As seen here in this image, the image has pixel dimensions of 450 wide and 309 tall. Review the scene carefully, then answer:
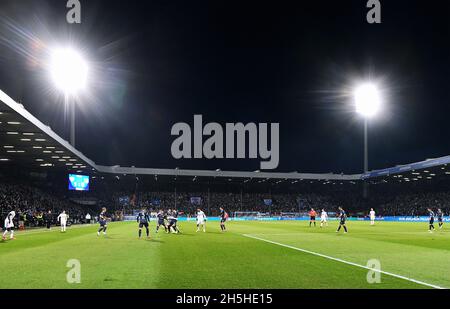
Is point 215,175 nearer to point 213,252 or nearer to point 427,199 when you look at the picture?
point 427,199

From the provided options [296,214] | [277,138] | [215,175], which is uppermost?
[277,138]

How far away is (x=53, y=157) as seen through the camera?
181 feet

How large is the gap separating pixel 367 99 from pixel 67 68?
46335 mm

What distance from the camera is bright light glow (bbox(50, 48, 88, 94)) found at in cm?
4812

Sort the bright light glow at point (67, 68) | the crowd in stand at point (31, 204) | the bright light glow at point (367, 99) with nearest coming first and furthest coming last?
the crowd in stand at point (31, 204), the bright light glow at point (67, 68), the bright light glow at point (367, 99)

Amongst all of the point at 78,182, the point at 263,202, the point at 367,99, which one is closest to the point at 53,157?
the point at 78,182

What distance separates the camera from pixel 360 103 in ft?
232

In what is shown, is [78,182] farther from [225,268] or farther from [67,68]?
[225,268]

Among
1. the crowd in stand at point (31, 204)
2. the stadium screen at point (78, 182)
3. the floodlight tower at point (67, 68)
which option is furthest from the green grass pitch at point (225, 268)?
the stadium screen at point (78, 182)

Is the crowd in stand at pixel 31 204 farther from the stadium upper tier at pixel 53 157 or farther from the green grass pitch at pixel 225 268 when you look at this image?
the green grass pitch at pixel 225 268

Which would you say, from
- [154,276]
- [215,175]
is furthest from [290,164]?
[154,276]

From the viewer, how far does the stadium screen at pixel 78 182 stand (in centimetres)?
6861

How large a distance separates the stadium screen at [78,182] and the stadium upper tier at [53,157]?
123 centimetres
